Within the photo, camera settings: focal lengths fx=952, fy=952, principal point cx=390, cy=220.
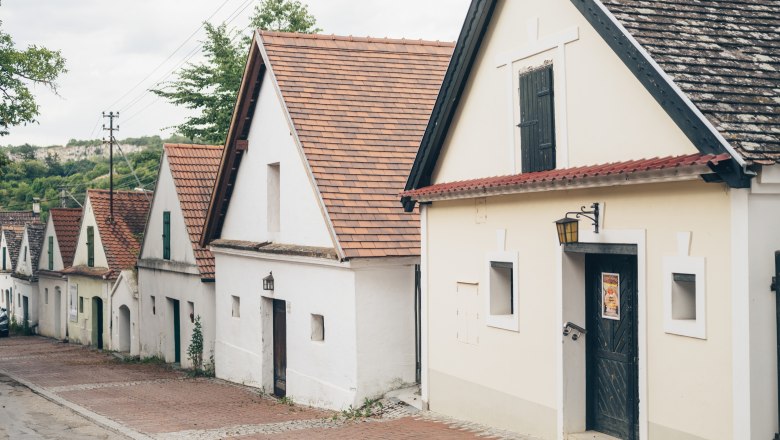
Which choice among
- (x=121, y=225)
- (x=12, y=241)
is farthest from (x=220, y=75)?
(x=12, y=241)

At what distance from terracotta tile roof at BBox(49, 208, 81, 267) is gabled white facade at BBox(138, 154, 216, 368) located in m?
14.2

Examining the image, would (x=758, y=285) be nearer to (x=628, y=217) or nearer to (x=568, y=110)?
(x=628, y=217)

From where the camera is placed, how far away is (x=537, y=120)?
11.9m

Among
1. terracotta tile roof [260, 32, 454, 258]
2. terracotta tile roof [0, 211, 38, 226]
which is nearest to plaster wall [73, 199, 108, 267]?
terracotta tile roof [260, 32, 454, 258]

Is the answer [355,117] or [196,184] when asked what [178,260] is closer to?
[196,184]

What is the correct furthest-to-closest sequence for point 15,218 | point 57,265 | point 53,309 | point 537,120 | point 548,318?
point 15,218 < point 53,309 < point 57,265 < point 537,120 < point 548,318

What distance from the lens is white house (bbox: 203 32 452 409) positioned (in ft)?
52.7

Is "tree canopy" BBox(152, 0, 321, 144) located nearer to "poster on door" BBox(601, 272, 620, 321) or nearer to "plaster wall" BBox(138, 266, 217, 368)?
"plaster wall" BBox(138, 266, 217, 368)

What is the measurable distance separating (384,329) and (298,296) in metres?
2.65

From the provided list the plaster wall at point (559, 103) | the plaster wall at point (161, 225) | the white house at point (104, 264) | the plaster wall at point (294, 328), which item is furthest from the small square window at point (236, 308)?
the white house at point (104, 264)

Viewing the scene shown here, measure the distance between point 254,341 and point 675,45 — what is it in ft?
43.4

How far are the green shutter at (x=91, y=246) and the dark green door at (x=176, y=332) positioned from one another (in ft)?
38.8

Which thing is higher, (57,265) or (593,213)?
(593,213)

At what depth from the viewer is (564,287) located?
11.2 meters
